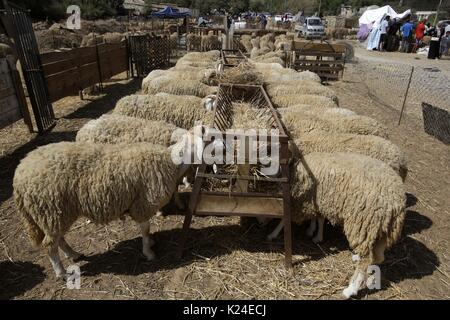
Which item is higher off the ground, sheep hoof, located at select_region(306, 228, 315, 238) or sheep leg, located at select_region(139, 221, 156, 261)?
sheep leg, located at select_region(139, 221, 156, 261)

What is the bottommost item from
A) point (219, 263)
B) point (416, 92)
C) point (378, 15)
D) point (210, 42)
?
point (416, 92)

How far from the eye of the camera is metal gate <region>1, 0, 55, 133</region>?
23.3 ft

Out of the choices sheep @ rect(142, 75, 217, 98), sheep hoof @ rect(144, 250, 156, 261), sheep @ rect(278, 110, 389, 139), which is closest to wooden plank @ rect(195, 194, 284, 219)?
sheep hoof @ rect(144, 250, 156, 261)

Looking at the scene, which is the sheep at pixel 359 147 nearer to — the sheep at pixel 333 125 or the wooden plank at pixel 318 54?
the sheep at pixel 333 125

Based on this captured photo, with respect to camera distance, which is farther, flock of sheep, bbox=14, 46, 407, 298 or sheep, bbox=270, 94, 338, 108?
sheep, bbox=270, 94, 338, 108

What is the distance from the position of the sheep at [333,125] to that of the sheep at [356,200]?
4.28 feet

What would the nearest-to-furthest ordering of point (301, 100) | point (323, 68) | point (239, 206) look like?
point (239, 206) → point (301, 100) → point (323, 68)

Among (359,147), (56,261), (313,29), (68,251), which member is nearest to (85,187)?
(56,261)

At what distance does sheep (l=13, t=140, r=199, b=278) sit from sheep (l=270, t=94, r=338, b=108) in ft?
12.3

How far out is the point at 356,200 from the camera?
138 inches

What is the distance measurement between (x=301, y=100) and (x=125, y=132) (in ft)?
12.5

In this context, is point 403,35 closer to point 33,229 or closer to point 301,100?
point 301,100

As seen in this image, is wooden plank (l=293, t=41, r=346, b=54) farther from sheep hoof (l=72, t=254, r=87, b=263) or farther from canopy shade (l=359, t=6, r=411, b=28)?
canopy shade (l=359, t=6, r=411, b=28)

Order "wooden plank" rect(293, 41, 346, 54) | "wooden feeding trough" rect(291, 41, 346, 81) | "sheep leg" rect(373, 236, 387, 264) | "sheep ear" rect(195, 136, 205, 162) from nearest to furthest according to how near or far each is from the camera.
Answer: "sheep leg" rect(373, 236, 387, 264) → "sheep ear" rect(195, 136, 205, 162) → "wooden feeding trough" rect(291, 41, 346, 81) → "wooden plank" rect(293, 41, 346, 54)
